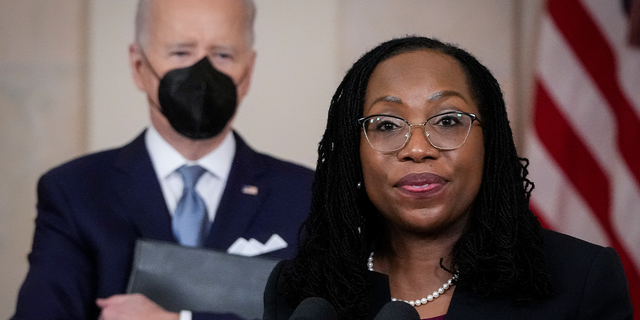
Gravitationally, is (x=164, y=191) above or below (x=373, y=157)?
below

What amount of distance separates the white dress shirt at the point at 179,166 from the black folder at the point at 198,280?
0.53ft

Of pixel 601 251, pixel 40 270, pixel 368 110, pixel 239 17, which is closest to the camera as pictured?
pixel 601 251

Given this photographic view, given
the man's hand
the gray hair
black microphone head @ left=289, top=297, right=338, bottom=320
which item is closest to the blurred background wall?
the gray hair

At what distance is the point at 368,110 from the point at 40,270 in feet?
4.55

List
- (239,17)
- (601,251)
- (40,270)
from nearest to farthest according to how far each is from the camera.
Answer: (601,251) < (40,270) < (239,17)

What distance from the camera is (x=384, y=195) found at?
129 cm

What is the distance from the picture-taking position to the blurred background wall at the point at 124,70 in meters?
2.48

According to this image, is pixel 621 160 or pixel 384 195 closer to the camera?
pixel 384 195

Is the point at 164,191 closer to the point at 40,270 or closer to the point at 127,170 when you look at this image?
the point at 127,170

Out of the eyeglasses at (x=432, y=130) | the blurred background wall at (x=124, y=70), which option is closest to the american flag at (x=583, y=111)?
the blurred background wall at (x=124, y=70)

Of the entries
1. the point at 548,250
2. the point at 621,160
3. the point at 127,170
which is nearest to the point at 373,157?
the point at 548,250

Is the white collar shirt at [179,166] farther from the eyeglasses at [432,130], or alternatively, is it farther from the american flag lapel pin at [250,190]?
the eyeglasses at [432,130]

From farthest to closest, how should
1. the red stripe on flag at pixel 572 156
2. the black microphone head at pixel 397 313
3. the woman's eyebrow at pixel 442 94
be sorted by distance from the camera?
the red stripe on flag at pixel 572 156
the woman's eyebrow at pixel 442 94
the black microphone head at pixel 397 313

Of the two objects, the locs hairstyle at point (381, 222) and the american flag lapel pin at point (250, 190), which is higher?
the locs hairstyle at point (381, 222)
